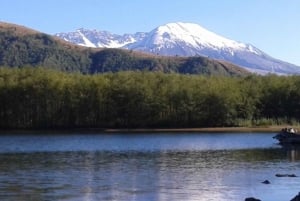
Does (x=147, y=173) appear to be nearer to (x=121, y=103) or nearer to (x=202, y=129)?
(x=202, y=129)

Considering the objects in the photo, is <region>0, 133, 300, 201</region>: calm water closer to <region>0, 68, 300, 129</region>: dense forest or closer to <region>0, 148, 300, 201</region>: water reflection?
<region>0, 148, 300, 201</region>: water reflection

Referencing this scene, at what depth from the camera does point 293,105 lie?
152 metres

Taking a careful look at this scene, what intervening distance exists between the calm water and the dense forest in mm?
61220

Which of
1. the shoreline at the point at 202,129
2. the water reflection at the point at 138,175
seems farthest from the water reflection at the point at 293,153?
the shoreline at the point at 202,129

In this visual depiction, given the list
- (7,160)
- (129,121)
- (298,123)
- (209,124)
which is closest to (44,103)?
(129,121)

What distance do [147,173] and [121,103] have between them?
97718 millimetres

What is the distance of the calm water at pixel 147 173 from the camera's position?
38.2m

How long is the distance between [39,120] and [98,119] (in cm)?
1348

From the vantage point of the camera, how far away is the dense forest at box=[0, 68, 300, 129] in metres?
145

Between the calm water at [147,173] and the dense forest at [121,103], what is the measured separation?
61220mm

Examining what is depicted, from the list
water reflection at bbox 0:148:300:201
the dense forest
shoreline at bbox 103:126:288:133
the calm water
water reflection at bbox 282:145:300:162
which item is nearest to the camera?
the calm water

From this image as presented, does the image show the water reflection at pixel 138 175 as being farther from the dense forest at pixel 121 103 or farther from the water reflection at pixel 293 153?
the dense forest at pixel 121 103

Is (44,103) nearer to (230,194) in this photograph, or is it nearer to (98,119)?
(98,119)

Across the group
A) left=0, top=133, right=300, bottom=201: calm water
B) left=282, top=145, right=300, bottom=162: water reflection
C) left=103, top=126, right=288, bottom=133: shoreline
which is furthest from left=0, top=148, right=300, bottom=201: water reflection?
left=103, top=126, right=288, bottom=133: shoreline
